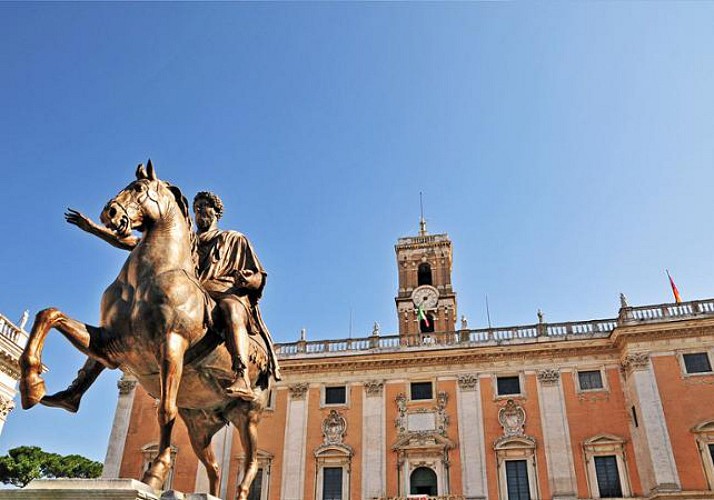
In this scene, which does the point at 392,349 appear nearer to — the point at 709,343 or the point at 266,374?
the point at 709,343

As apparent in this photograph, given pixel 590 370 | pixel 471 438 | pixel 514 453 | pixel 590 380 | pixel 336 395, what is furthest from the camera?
pixel 336 395

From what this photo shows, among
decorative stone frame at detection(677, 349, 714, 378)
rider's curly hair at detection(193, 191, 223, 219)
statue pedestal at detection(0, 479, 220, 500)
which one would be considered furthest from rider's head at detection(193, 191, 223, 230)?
decorative stone frame at detection(677, 349, 714, 378)

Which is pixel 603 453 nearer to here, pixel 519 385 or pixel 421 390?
pixel 519 385

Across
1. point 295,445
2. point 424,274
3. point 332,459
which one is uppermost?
point 424,274

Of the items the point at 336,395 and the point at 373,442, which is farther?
the point at 336,395

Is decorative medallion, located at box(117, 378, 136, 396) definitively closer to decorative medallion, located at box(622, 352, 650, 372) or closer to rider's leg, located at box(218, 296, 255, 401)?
decorative medallion, located at box(622, 352, 650, 372)

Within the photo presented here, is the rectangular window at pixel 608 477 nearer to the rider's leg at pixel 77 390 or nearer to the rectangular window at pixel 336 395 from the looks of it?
the rectangular window at pixel 336 395

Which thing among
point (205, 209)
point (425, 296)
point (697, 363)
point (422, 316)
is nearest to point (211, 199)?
point (205, 209)

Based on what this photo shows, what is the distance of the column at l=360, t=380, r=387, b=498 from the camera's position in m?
27.4

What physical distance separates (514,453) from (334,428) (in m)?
8.55

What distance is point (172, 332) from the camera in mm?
4598

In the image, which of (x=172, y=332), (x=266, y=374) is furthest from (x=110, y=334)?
(x=266, y=374)

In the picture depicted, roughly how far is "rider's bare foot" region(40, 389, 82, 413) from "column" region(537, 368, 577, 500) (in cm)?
2518

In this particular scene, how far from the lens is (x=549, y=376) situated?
28594 mm
